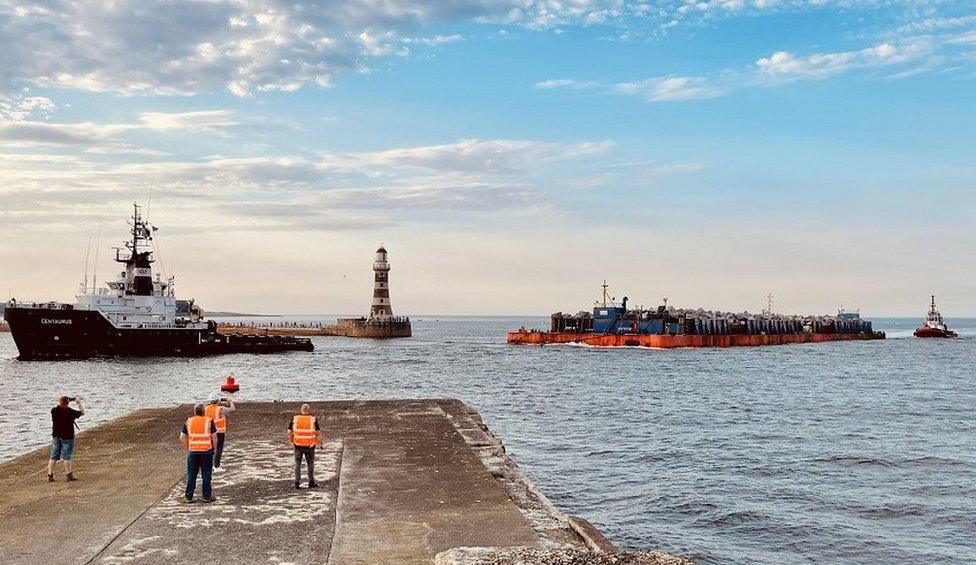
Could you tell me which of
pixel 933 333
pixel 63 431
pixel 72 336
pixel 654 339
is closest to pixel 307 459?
pixel 63 431

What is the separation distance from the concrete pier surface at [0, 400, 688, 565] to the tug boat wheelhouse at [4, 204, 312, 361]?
58.8 m

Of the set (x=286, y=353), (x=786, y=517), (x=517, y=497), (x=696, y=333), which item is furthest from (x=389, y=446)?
(x=696, y=333)

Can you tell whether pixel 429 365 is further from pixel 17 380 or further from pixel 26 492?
pixel 26 492

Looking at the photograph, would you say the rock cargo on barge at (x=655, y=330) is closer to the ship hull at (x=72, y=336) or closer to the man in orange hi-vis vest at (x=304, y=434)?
the ship hull at (x=72, y=336)

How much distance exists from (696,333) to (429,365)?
54365 mm

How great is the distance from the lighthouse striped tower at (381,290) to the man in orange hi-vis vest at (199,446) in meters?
119

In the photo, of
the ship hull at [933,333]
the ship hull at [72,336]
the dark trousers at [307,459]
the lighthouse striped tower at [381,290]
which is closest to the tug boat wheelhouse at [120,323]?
the ship hull at [72,336]

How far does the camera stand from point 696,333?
12119 cm

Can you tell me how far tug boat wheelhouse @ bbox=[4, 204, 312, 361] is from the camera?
73.8 metres

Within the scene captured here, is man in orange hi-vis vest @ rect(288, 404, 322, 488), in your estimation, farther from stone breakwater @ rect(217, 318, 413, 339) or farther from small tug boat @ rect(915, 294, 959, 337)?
small tug boat @ rect(915, 294, 959, 337)

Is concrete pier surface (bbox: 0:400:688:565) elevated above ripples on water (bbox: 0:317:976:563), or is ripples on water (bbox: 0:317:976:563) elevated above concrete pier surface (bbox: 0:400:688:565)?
concrete pier surface (bbox: 0:400:688:565)

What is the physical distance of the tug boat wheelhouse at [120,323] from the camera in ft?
242

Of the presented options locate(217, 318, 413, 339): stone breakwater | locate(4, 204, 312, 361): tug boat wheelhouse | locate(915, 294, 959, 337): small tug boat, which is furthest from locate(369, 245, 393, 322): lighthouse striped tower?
locate(915, 294, 959, 337): small tug boat

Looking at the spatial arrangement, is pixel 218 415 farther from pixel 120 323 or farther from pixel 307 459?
pixel 120 323
